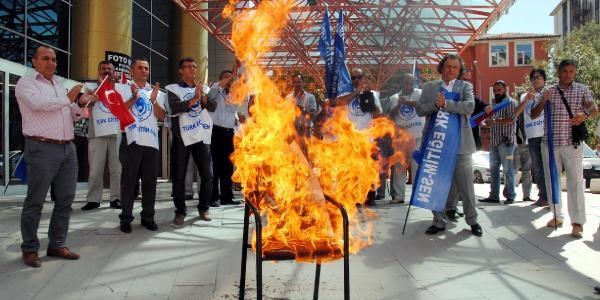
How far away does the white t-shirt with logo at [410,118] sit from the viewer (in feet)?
25.9

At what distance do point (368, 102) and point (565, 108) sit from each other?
2697 mm

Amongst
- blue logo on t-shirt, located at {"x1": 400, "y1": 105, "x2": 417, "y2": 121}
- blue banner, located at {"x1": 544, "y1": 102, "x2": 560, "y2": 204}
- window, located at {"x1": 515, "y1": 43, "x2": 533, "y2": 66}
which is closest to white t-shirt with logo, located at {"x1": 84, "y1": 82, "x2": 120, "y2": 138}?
blue logo on t-shirt, located at {"x1": 400, "y1": 105, "x2": 417, "y2": 121}

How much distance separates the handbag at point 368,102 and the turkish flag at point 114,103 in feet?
11.6

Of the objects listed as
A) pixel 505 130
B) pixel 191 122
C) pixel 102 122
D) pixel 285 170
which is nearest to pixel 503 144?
pixel 505 130

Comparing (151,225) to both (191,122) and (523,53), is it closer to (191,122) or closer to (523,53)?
(191,122)

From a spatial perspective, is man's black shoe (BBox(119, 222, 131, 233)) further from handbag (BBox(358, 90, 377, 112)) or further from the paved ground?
handbag (BBox(358, 90, 377, 112))

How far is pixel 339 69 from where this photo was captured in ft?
23.8

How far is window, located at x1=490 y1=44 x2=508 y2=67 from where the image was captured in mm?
49219

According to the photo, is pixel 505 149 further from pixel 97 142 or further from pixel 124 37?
pixel 124 37

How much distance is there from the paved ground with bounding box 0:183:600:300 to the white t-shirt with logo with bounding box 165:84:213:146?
1.03 metres

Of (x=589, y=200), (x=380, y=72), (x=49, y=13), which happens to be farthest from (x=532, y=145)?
(x=380, y=72)

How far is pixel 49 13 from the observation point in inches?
486

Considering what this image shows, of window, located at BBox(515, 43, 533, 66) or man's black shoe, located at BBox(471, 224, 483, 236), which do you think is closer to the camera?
man's black shoe, located at BBox(471, 224, 483, 236)

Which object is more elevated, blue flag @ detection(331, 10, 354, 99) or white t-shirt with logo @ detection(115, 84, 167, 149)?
blue flag @ detection(331, 10, 354, 99)
